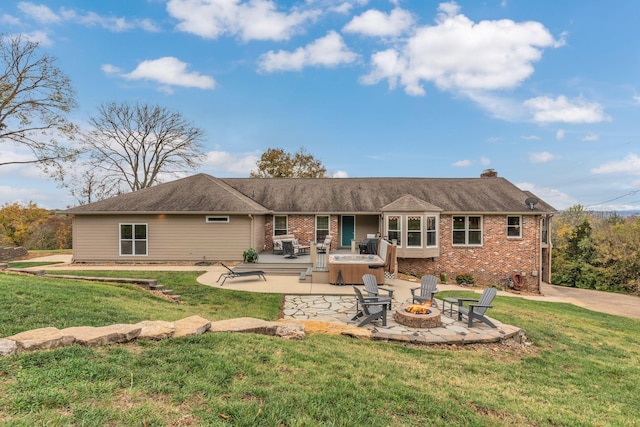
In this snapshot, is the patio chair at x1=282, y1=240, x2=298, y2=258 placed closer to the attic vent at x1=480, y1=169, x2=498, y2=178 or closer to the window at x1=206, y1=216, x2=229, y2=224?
the window at x1=206, y1=216, x2=229, y2=224

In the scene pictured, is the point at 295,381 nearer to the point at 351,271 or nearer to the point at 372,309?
the point at 372,309

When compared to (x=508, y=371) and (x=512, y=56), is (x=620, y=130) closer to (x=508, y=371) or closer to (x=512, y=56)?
(x=512, y=56)

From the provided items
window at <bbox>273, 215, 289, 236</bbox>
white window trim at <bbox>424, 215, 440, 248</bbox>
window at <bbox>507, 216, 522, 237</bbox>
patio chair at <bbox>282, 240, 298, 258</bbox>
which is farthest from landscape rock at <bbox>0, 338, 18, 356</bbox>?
window at <bbox>507, 216, 522, 237</bbox>

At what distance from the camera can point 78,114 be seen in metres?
18.2

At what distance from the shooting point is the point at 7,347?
3.22 m

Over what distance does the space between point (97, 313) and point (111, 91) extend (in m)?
25.9

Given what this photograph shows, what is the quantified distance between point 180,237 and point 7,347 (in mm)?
12008

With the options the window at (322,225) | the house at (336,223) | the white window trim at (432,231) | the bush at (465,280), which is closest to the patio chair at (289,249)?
the house at (336,223)

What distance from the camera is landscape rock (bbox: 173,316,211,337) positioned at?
13.8 feet

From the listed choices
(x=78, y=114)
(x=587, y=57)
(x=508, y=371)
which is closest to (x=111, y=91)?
(x=78, y=114)

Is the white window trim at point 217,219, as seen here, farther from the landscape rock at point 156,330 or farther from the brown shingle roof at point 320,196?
the landscape rock at point 156,330

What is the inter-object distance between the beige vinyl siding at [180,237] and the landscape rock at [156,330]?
1034cm

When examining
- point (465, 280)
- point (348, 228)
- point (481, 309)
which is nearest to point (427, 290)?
point (481, 309)

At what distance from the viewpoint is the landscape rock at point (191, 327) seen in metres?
4.21
